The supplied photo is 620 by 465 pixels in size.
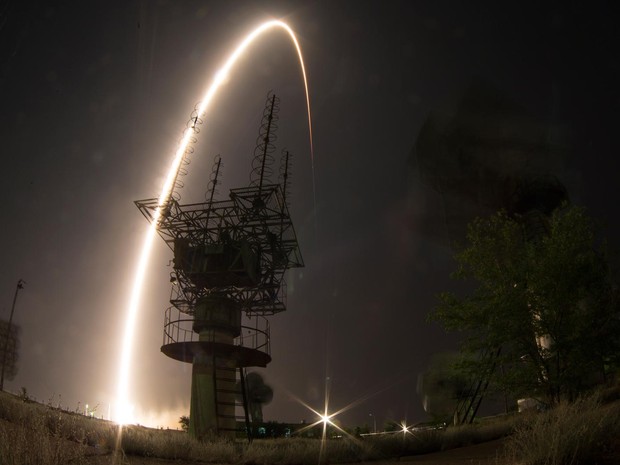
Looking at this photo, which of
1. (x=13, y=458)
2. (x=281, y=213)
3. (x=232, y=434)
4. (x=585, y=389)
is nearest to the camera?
(x=13, y=458)

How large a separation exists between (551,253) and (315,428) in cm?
3980

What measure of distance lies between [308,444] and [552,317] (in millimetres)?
8469

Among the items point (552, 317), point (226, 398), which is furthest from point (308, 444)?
point (226, 398)

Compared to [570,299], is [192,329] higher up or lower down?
higher up

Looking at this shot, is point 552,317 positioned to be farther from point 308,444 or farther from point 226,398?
point 226,398

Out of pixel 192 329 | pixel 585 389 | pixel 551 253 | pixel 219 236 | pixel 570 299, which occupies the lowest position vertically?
pixel 585 389

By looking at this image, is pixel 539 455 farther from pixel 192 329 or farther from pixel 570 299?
pixel 192 329

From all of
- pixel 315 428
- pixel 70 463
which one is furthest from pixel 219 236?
pixel 315 428

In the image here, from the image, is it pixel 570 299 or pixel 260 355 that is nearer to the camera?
pixel 570 299

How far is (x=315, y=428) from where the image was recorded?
50.5 m

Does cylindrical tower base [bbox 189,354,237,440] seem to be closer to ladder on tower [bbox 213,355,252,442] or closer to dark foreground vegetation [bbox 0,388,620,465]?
ladder on tower [bbox 213,355,252,442]

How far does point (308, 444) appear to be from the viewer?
15.4 m

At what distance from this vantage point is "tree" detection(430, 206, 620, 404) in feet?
51.1

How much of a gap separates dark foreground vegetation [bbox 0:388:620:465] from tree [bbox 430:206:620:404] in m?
1.53
